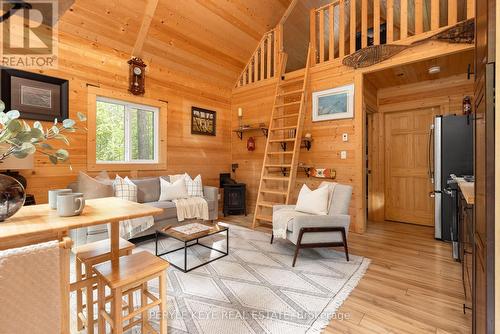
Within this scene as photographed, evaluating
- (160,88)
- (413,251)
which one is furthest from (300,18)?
(413,251)

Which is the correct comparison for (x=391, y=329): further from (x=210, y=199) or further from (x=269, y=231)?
(x=210, y=199)

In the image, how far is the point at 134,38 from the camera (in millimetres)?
3699

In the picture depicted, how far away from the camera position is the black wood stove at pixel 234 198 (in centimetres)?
470

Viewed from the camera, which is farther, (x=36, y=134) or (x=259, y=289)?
(x=259, y=289)

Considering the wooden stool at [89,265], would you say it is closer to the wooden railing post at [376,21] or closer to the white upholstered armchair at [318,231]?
the white upholstered armchair at [318,231]

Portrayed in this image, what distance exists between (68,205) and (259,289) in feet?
5.09

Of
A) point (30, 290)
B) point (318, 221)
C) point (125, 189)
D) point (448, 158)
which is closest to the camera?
point (30, 290)

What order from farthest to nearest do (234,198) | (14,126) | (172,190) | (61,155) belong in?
1. (234,198)
2. (172,190)
3. (61,155)
4. (14,126)

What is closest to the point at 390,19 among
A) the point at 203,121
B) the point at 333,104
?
the point at 333,104

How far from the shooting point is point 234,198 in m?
4.73

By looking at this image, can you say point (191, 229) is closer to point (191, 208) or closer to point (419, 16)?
point (191, 208)

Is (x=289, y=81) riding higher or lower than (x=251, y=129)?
higher

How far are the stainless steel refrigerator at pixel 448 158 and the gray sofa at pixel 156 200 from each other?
3.14 m

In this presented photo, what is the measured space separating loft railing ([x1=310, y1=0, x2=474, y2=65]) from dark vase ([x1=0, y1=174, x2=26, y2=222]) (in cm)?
407
